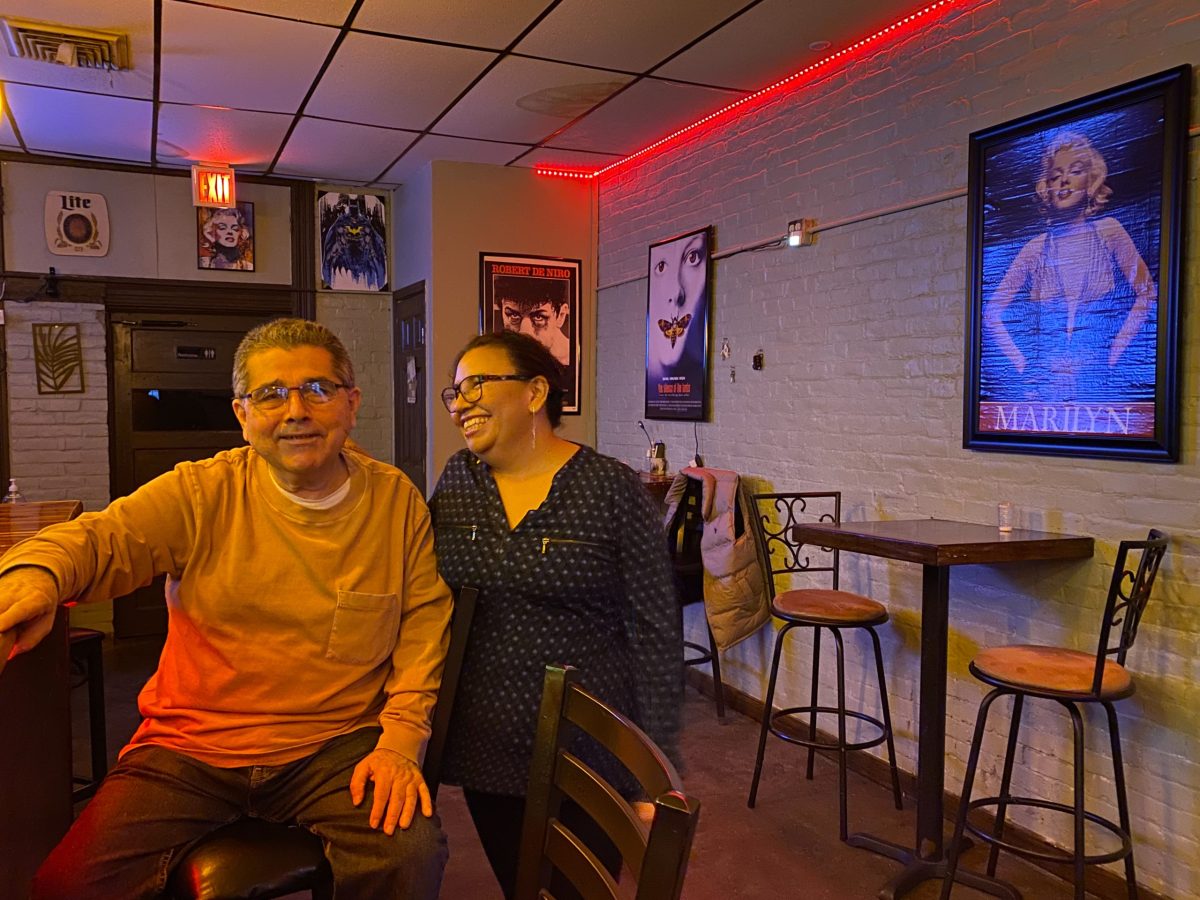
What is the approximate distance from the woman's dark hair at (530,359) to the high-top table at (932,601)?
119cm

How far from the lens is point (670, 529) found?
406cm

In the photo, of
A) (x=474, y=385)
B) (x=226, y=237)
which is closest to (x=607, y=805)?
(x=474, y=385)

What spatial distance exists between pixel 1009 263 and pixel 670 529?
1.79 meters

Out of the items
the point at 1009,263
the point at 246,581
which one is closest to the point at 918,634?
the point at 1009,263

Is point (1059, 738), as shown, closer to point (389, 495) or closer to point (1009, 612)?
point (1009, 612)

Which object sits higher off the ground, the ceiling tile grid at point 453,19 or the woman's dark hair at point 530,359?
the ceiling tile grid at point 453,19

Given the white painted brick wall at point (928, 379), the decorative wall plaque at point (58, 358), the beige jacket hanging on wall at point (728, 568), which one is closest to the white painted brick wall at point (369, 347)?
the decorative wall plaque at point (58, 358)

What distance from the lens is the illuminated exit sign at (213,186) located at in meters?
5.17

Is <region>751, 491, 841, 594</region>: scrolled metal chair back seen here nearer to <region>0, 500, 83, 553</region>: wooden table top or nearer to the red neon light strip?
the red neon light strip

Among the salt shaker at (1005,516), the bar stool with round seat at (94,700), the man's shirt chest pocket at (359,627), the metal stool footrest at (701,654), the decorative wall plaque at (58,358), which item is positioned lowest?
the metal stool footrest at (701,654)

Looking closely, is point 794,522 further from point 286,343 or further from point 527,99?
point 286,343

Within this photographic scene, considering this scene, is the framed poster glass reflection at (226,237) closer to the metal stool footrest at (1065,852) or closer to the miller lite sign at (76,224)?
the miller lite sign at (76,224)

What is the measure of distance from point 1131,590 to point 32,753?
2641 millimetres

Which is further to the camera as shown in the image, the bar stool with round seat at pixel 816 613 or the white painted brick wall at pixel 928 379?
the bar stool with round seat at pixel 816 613
